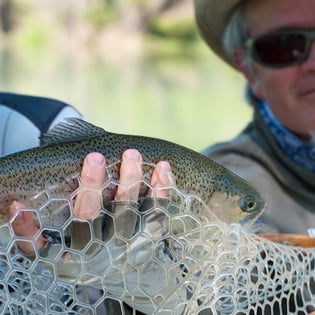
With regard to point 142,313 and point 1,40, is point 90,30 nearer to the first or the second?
point 1,40

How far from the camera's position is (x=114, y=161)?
1.05 meters

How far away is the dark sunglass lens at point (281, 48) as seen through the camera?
1825mm

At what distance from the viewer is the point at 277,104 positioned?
6.35 ft

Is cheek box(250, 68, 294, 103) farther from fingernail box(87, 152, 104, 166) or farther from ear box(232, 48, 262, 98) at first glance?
fingernail box(87, 152, 104, 166)

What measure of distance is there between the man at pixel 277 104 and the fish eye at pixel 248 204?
0.54m

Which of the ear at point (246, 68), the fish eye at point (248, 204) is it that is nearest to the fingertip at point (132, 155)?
the fish eye at point (248, 204)

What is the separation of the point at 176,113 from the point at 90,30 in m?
11.0

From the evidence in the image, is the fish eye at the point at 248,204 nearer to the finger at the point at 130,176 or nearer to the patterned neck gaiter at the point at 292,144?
the finger at the point at 130,176

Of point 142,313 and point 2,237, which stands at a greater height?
point 2,237

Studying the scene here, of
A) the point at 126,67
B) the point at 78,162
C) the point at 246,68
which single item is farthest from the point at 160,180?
the point at 126,67

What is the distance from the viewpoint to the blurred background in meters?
7.33

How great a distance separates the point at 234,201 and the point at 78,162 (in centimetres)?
32

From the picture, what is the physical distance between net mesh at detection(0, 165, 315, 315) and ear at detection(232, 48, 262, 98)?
1.00 meters

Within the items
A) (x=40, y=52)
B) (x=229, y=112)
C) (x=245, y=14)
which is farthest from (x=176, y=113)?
(x=40, y=52)
